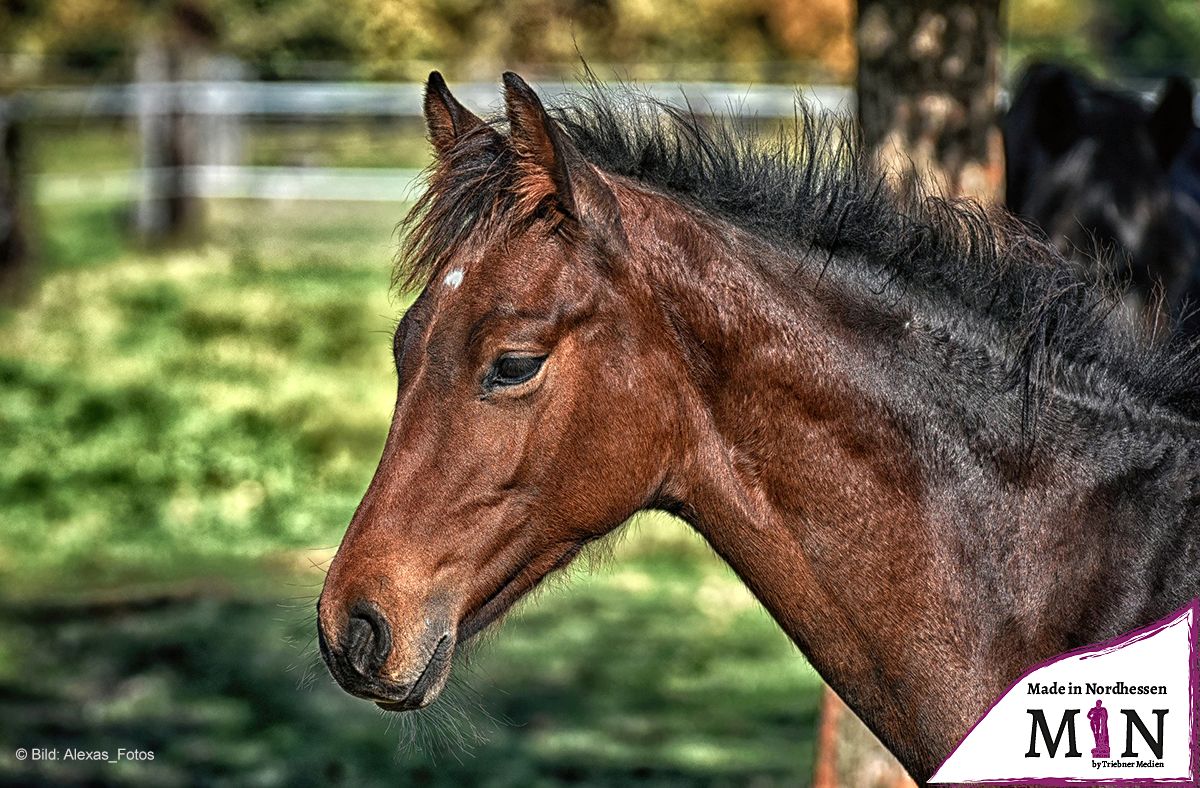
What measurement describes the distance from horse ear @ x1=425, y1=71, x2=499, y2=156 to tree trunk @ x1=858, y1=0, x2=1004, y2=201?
2104 millimetres

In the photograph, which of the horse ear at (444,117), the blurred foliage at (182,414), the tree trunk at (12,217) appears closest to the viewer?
the horse ear at (444,117)

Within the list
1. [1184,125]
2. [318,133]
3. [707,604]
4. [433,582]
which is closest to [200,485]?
[707,604]

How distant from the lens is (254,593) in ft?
26.9

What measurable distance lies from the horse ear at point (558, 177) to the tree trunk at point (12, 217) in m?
11.4

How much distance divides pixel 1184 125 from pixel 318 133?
16.3m

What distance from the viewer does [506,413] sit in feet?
8.70

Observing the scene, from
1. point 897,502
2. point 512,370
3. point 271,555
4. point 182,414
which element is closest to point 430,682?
point 512,370

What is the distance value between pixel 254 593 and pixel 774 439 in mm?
6057

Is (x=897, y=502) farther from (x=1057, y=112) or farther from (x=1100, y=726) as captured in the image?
(x=1057, y=112)

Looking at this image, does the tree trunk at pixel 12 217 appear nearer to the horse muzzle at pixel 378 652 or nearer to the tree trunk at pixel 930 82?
the tree trunk at pixel 930 82

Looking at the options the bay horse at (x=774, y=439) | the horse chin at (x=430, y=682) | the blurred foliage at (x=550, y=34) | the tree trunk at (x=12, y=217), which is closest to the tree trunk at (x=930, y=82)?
the blurred foliage at (x=550, y=34)

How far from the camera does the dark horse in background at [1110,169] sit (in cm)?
681

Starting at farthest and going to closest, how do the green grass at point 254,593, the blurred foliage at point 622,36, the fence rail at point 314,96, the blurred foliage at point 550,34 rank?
the fence rail at point 314,96 < the blurred foliage at point 550,34 < the blurred foliage at point 622,36 < the green grass at point 254,593

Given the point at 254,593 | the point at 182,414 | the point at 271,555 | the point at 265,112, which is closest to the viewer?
the point at 254,593
